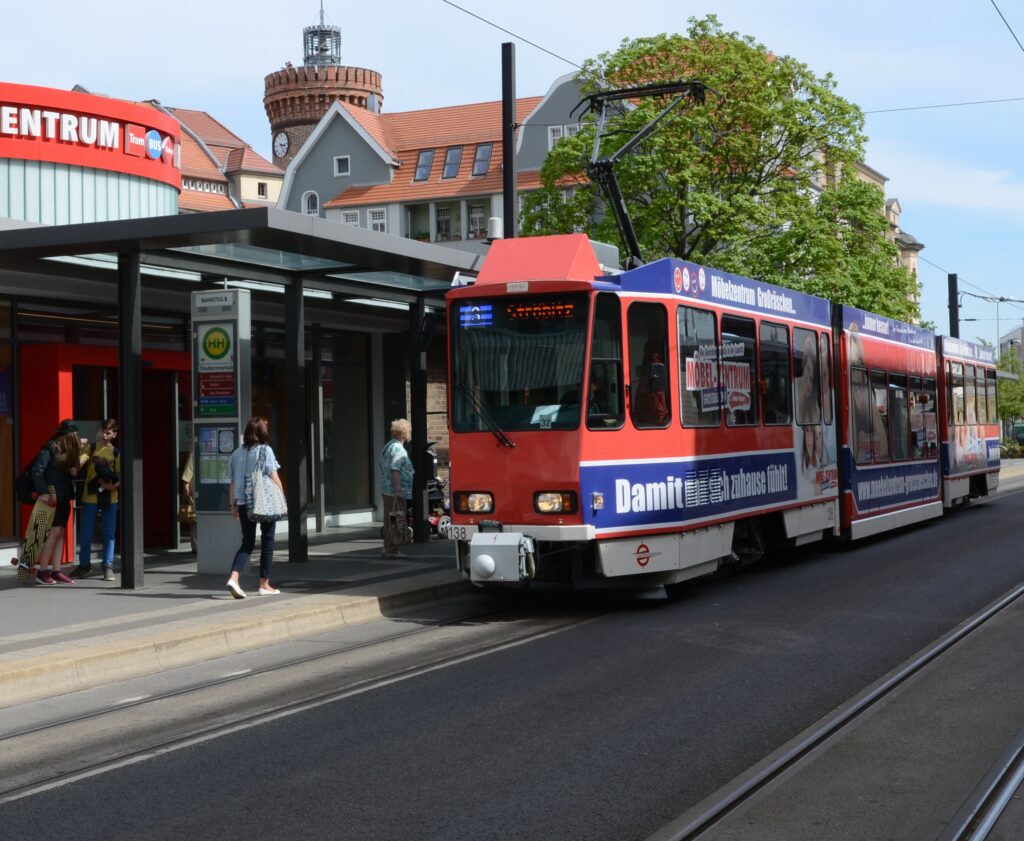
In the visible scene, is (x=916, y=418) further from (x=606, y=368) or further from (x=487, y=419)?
(x=487, y=419)

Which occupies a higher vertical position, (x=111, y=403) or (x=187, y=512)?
(x=111, y=403)

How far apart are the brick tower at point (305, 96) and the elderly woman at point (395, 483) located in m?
75.7

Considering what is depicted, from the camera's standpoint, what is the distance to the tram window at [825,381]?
16812mm

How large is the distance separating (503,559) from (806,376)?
6.17 meters

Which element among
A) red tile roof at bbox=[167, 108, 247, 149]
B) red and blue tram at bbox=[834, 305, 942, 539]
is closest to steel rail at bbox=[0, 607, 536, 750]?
red and blue tram at bbox=[834, 305, 942, 539]

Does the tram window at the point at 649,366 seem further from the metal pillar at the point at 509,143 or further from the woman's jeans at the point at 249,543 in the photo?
the metal pillar at the point at 509,143

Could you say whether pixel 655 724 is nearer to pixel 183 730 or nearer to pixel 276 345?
pixel 183 730

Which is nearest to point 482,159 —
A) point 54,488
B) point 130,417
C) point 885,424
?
point 885,424

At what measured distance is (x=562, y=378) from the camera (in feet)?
38.2

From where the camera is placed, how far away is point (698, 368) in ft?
42.2

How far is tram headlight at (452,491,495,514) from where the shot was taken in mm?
11883

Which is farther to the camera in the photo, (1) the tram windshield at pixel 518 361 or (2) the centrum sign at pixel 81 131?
(2) the centrum sign at pixel 81 131

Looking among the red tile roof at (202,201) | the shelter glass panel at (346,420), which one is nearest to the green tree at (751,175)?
the shelter glass panel at (346,420)

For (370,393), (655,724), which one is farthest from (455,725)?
(370,393)
